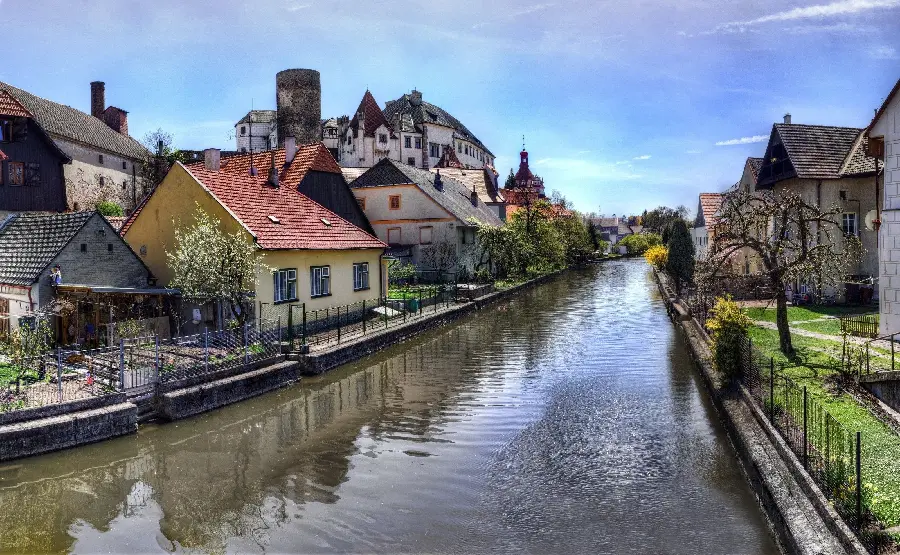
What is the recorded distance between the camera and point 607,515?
10125 millimetres

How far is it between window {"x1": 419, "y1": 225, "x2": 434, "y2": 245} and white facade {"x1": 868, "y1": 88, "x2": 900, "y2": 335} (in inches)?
1309

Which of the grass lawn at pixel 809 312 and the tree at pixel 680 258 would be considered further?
the tree at pixel 680 258

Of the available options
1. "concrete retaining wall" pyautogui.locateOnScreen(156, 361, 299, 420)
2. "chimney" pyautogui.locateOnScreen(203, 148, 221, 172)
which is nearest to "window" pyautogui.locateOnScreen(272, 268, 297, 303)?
"concrete retaining wall" pyautogui.locateOnScreen(156, 361, 299, 420)

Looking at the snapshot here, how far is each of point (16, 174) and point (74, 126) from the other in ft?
41.3

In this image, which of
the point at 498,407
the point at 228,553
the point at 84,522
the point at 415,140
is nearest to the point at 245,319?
the point at 498,407

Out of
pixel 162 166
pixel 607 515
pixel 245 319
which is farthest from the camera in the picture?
pixel 162 166

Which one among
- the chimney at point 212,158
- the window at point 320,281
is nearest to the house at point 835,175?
the window at point 320,281

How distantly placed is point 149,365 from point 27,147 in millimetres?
25956

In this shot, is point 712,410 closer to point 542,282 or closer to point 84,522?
point 84,522

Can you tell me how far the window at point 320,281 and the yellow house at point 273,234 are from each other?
0.11 feet

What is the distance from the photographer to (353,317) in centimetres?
2672

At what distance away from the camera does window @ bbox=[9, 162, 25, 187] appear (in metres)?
34.6

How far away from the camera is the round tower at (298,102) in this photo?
76.5 m

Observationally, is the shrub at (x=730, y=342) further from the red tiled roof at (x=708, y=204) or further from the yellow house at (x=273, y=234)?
the red tiled roof at (x=708, y=204)
